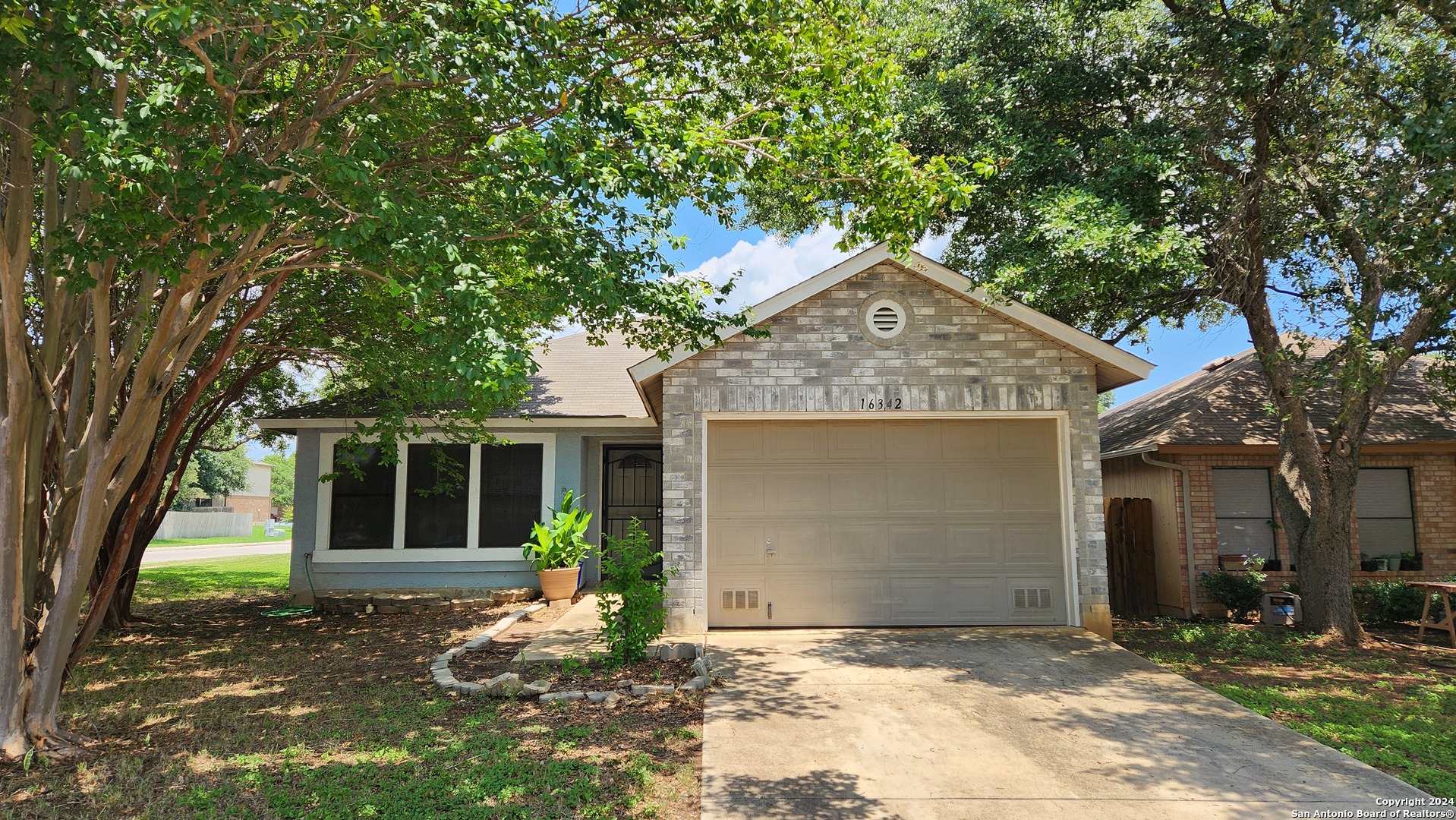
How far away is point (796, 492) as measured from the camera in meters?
9.59

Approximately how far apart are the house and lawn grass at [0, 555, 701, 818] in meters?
8.62

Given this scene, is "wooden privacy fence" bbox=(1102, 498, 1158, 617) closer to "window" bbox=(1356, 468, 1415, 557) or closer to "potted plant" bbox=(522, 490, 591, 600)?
"window" bbox=(1356, 468, 1415, 557)

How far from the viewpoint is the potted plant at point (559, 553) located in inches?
477

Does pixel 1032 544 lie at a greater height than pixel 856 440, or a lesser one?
lesser

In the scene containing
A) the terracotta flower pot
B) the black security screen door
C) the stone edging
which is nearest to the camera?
the stone edging

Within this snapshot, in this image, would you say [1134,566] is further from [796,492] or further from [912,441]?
[796,492]

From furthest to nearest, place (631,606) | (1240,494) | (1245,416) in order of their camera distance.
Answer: (1245,416), (1240,494), (631,606)

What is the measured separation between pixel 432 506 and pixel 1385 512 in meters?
14.3

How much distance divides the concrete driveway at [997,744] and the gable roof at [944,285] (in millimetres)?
3078

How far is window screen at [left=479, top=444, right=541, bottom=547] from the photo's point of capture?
A: 42.4ft

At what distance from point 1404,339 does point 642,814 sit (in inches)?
380

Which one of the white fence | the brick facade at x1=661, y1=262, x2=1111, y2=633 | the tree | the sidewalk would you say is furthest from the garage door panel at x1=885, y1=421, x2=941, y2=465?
the tree

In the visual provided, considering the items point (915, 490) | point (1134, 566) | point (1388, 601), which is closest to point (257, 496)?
point (1134, 566)

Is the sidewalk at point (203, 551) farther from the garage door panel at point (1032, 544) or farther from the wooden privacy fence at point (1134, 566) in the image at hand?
the wooden privacy fence at point (1134, 566)
